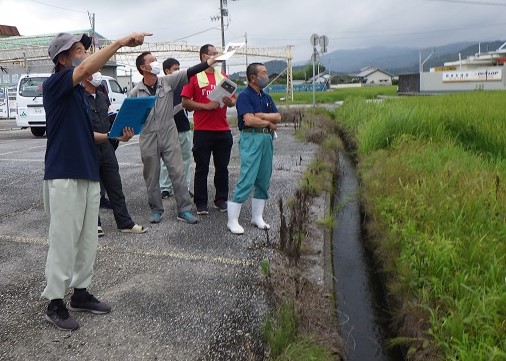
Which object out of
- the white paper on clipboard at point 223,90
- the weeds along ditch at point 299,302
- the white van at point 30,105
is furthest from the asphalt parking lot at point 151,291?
the white van at point 30,105

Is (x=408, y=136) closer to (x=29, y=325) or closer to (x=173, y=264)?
(x=173, y=264)

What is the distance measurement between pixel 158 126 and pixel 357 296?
7.94ft

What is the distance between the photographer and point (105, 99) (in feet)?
14.9

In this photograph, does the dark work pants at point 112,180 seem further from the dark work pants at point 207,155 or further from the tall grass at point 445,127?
the tall grass at point 445,127

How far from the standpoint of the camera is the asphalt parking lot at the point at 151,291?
103 inches

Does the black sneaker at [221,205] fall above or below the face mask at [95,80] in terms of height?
below

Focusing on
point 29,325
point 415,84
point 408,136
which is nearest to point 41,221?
point 29,325

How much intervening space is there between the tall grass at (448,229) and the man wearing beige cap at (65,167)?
2.09m

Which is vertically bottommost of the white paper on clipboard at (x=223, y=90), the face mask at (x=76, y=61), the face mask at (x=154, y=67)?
the white paper on clipboard at (x=223, y=90)

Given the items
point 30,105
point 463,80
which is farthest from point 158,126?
point 463,80

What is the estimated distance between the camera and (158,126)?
4594mm

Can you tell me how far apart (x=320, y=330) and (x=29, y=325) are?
1759mm

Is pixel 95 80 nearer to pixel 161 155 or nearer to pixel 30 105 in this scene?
pixel 161 155

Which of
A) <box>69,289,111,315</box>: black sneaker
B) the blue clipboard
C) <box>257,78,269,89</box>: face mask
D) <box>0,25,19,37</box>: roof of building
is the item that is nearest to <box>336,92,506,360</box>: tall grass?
Answer: <box>257,78,269,89</box>: face mask
